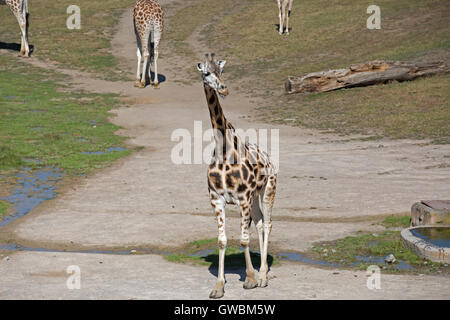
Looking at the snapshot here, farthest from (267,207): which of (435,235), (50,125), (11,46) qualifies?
(11,46)

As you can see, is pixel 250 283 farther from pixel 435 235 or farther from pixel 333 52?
pixel 333 52

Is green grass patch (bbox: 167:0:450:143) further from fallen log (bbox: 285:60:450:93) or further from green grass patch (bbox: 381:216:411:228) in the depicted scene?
green grass patch (bbox: 381:216:411:228)

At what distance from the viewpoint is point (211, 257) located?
10461 mm

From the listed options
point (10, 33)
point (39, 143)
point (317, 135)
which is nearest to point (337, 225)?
point (317, 135)

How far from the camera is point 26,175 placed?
627 inches

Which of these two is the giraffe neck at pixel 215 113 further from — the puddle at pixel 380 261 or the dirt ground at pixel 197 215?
the puddle at pixel 380 261

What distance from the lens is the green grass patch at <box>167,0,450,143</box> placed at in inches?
850

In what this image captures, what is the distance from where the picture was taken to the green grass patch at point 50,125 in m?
17.3

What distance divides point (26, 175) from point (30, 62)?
1791 centimetres

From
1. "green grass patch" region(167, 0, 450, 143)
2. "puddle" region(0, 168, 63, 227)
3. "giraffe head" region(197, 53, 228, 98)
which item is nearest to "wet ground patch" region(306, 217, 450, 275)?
"giraffe head" region(197, 53, 228, 98)

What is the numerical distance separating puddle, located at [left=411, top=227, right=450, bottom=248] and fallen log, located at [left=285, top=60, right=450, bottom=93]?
14.8m

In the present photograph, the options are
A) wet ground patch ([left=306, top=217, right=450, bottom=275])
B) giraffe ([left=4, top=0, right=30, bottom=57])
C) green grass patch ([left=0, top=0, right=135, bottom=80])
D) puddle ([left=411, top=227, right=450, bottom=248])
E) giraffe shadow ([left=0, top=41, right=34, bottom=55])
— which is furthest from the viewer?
giraffe shadow ([left=0, top=41, right=34, bottom=55])

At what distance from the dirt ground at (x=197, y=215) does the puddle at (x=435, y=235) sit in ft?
3.91

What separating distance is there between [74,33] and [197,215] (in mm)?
26835
